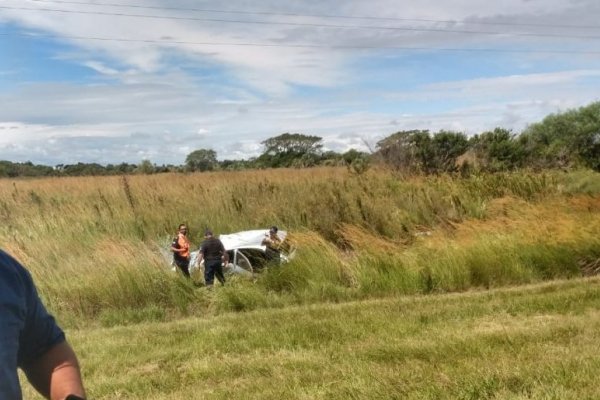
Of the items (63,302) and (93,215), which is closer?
(63,302)

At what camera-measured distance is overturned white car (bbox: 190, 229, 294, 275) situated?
40.5 ft

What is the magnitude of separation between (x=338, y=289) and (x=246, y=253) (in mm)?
3418

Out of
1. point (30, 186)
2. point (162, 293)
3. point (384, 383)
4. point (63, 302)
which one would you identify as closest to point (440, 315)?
point (384, 383)

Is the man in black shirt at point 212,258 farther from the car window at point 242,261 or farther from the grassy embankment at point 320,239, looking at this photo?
the grassy embankment at point 320,239

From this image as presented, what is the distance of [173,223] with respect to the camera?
54.9 feet

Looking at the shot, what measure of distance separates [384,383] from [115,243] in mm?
8510

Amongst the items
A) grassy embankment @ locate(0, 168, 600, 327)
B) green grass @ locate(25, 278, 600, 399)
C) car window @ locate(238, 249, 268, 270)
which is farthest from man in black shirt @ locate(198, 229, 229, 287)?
green grass @ locate(25, 278, 600, 399)

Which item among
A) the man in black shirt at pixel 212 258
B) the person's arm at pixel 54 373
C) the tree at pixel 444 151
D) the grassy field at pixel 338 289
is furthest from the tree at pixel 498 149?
the person's arm at pixel 54 373

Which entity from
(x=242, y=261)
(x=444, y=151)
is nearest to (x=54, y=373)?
(x=242, y=261)

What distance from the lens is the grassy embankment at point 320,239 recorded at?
10367 mm

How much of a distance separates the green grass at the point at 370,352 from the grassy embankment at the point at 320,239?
54.9 inches

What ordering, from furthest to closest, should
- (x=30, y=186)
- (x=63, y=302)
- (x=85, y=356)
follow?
(x=30, y=186), (x=63, y=302), (x=85, y=356)

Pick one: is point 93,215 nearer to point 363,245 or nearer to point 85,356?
point 363,245

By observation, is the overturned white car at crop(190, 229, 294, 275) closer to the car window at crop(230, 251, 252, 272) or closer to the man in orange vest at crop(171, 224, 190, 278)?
the car window at crop(230, 251, 252, 272)
